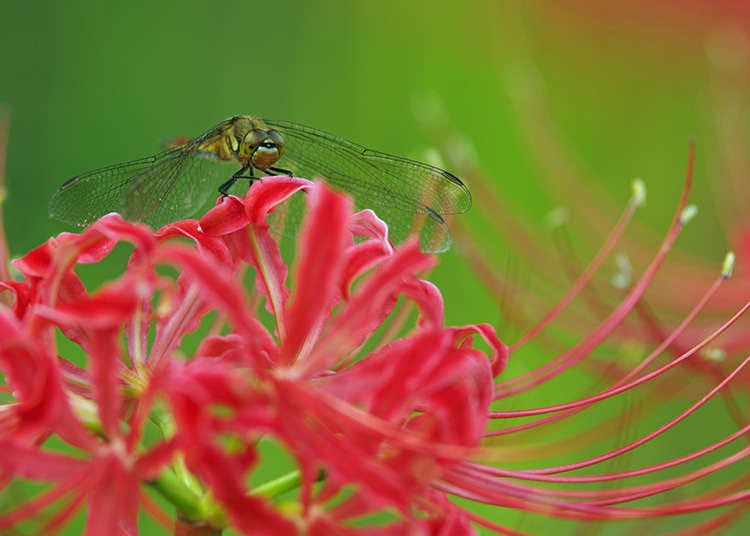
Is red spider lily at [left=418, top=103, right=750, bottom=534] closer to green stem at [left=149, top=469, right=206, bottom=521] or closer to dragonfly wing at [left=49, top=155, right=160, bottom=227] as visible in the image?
green stem at [left=149, top=469, right=206, bottom=521]

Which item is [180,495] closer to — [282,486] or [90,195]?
[282,486]

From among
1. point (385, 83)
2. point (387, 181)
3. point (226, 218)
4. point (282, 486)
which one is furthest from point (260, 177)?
point (385, 83)

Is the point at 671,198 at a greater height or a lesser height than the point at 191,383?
greater

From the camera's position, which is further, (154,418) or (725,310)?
(725,310)

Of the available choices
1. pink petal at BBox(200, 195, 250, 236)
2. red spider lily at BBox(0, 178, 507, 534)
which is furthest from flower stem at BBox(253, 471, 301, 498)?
pink petal at BBox(200, 195, 250, 236)

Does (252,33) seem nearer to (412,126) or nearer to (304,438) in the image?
(412,126)

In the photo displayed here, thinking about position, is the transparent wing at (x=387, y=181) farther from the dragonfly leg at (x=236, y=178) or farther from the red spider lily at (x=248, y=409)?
the red spider lily at (x=248, y=409)

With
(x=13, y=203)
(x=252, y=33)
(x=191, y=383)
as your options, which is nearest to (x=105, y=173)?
(x=191, y=383)
